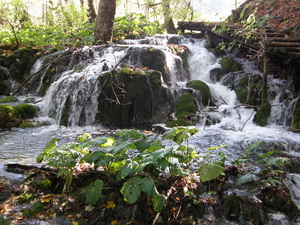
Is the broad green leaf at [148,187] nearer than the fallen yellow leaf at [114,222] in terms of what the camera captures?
Yes

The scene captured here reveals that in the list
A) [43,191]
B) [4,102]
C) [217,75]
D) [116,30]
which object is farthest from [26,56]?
[43,191]

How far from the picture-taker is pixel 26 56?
11680 millimetres

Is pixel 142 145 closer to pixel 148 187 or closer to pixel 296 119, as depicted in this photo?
pixel 148 187

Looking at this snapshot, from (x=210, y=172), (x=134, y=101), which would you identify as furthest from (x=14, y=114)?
(x=210, y=172)

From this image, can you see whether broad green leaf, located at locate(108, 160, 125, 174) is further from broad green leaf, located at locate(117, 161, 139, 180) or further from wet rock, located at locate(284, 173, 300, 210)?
wet rock, located at locate(284, 173, 300, 210)

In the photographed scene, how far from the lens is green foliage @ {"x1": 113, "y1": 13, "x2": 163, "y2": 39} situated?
13.6 m

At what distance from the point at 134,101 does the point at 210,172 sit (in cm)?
557

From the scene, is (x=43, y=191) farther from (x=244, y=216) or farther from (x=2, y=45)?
(x=2, y=45)

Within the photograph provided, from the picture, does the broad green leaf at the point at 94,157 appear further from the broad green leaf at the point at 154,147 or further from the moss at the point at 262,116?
the moss at the point at 262,116

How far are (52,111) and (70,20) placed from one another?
808cm

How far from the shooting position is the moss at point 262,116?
25.6 ft

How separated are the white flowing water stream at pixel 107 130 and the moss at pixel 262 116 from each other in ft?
0.57

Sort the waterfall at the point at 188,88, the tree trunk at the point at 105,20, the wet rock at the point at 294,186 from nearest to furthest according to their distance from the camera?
the wet rock at the point at 294,186
the waterfall at the point at 188,88
the tree trunk at the point at 105,20

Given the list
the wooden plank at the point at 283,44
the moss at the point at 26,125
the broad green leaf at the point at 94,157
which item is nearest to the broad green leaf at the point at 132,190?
the broad green leaf at the point at 94,157
